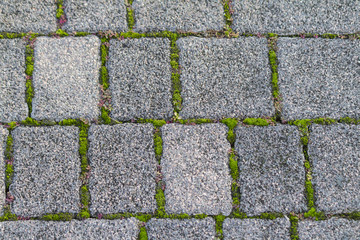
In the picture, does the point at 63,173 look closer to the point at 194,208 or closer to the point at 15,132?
the point at 15,132

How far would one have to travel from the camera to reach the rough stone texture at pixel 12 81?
2.29m

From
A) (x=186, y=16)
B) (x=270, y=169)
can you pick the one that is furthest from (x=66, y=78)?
(x=270, y=169)

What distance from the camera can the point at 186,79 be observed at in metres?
2.37

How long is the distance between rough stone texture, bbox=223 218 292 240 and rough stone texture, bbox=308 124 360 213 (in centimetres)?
25

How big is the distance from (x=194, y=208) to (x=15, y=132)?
3.73 feet

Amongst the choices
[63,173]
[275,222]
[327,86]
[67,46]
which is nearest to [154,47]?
[67,46]

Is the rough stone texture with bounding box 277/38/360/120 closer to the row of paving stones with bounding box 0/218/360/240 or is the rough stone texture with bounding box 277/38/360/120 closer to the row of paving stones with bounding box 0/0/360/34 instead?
the row of paving stones with bounding box 0/0/360/34

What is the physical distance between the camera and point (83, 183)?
221 centimetres

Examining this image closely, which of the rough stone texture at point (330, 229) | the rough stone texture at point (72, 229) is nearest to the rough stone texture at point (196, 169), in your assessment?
the rough stone texture at point (72, 229)

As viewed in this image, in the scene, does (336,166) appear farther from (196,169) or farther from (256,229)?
(196,169)

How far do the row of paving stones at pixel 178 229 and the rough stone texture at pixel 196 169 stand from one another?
0.09m

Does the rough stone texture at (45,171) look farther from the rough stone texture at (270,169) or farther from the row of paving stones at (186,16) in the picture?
the rough stone texture at (270,169)

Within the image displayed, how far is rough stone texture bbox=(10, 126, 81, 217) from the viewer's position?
2.17 meters

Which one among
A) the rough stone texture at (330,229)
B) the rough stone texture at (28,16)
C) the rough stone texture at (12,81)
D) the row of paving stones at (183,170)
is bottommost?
the rough stone texture at (330,229)
